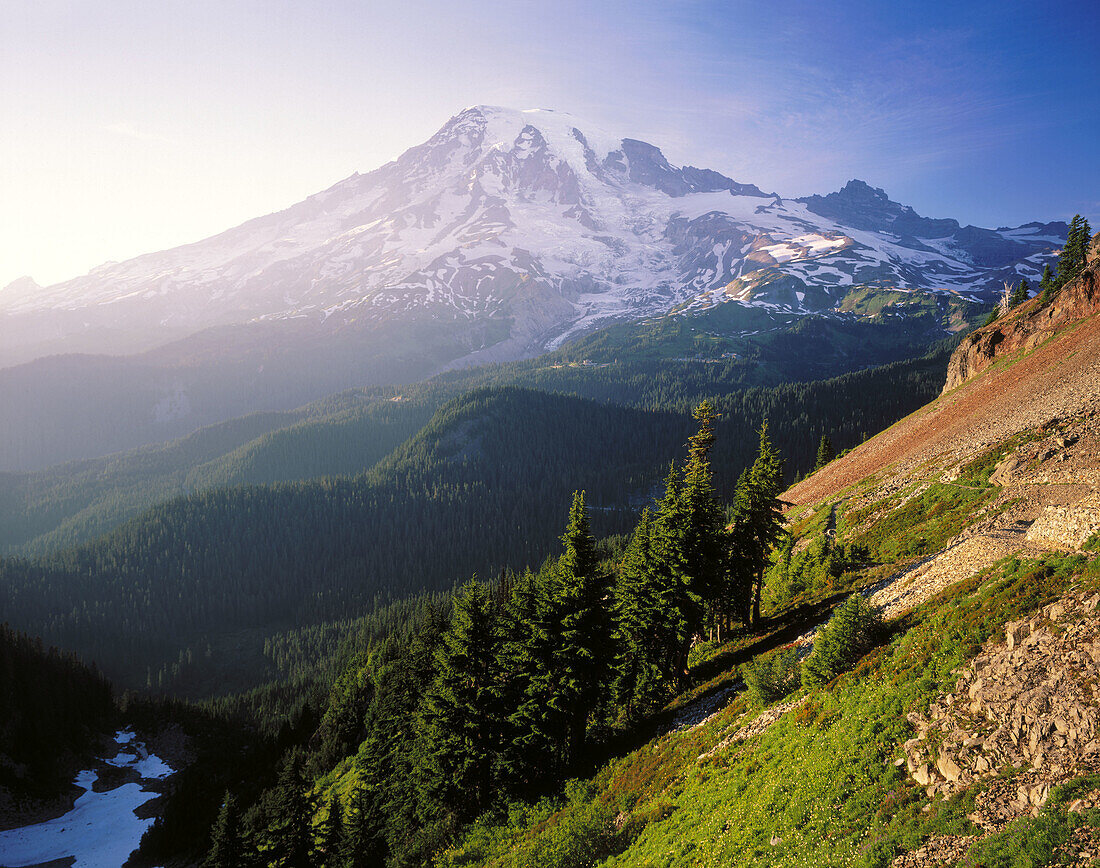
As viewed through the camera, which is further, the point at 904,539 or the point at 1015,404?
the point at 1015,404

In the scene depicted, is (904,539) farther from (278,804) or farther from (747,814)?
(278,804)

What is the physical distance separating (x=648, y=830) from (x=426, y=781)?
61.1 ft

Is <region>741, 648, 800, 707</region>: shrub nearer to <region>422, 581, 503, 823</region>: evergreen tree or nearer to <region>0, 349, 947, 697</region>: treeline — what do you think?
<region>422, 581, 503, 823</region>: evergreen tree

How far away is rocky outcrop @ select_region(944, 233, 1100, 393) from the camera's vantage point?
63.5 metres

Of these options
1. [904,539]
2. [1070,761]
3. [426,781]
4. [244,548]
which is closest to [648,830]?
[1070,761]

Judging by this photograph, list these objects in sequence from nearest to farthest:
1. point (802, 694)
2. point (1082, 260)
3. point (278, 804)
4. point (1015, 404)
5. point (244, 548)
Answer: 1. point (802, 694)
2. point (278, 804)
3. point (1015, 404)
4. point (1082, 260)
5. point (244, 548)

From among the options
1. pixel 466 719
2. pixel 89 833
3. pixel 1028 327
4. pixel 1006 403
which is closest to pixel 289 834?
pixel 466 719

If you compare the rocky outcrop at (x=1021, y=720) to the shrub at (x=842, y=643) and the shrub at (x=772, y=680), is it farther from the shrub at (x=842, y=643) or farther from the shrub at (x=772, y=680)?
the shrub at (x=772, y=680)

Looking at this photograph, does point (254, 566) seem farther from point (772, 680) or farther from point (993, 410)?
point (993, 410)

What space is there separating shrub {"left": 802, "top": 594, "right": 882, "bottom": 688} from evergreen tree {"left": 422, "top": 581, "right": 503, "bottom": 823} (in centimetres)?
1776

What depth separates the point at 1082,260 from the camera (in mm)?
85000

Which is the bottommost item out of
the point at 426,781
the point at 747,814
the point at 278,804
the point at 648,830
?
the point at 278,804

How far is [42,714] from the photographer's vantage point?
83812 mm

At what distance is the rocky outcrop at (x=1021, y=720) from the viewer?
1184 centimetres
